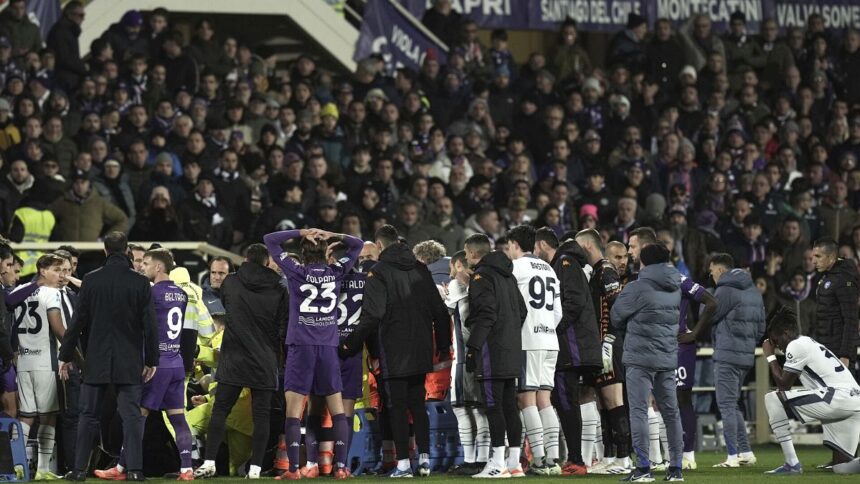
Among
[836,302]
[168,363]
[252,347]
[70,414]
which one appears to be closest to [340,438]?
[252,347]

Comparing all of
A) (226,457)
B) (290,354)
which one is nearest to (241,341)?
(290,354)

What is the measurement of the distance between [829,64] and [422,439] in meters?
16.3

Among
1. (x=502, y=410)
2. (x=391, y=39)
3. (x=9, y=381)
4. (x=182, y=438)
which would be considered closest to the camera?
(x=502, y=410)

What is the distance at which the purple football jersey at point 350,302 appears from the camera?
14273 mm

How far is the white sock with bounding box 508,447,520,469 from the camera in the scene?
13.5 m

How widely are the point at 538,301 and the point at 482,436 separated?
1262 millimetres

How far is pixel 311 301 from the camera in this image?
13.6 meters

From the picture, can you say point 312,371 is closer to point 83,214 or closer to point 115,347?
point 115,347

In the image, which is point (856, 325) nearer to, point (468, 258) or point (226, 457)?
point (468, 258)

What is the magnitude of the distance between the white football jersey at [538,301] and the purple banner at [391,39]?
11647 millimetres

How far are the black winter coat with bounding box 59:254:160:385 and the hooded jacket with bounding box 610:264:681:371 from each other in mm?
3759

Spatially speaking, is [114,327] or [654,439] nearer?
[114,327]

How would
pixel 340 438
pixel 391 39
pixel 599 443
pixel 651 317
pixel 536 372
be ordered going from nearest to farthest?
pixel 651 317 < pixel 340 438 < pixel 536 372 < pixel 599 443 < pixel 391 39

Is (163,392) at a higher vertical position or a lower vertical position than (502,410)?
higher
